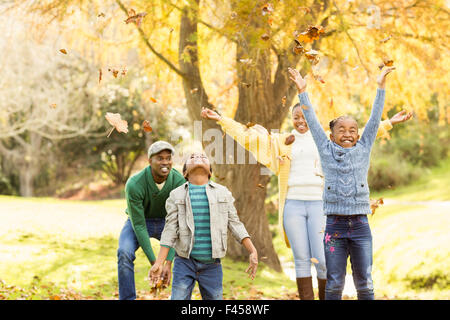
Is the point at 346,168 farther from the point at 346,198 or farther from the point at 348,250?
the point at 348,250

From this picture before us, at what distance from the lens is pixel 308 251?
457cm

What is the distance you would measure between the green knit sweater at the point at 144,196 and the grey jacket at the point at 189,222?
30.1 inches

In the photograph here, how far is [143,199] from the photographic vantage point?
452cm

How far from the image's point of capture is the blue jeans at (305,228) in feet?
14.8

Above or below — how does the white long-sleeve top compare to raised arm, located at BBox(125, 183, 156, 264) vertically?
above

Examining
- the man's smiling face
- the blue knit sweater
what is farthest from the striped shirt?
the blue knit sweater

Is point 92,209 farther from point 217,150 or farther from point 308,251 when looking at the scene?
point 308,251

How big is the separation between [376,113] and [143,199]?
1966mm

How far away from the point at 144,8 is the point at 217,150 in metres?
2.49

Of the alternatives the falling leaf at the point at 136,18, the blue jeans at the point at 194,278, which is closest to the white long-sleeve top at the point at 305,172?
the blue jeans at the point at 194,278

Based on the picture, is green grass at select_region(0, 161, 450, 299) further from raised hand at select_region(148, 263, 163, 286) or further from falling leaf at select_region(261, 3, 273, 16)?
falling leaf at select_region(261, 3, 273, 16)

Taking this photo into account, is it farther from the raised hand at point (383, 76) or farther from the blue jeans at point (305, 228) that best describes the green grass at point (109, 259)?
the raised hand at point (383, 76)

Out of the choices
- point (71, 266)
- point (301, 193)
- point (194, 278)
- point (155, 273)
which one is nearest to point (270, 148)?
point (301, 193)

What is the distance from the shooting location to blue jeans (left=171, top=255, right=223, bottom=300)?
3.54 meters
